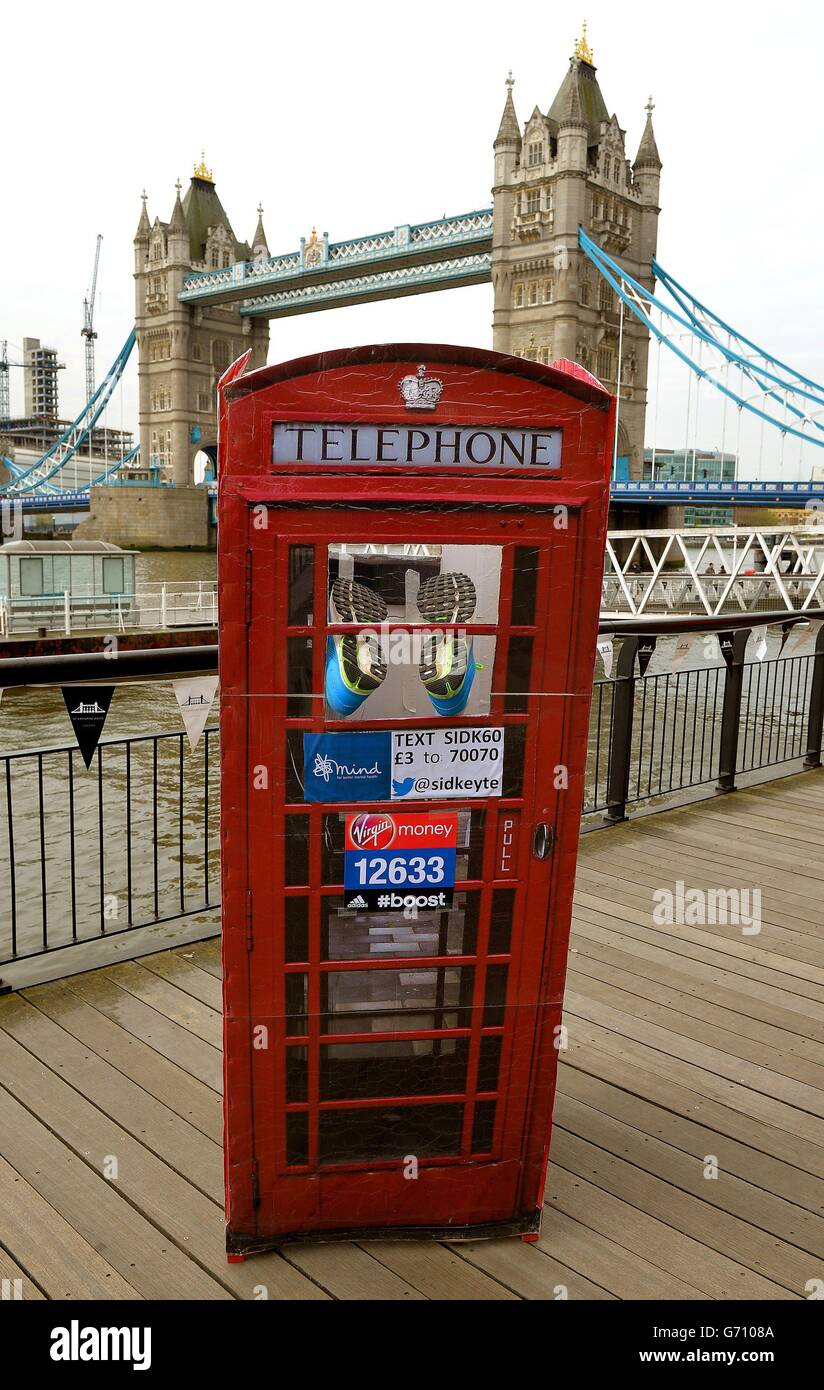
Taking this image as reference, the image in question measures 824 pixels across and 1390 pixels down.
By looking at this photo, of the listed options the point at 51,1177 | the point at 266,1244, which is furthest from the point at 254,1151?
the point at 51,1177

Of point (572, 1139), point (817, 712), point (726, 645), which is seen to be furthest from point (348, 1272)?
point (817, 712)

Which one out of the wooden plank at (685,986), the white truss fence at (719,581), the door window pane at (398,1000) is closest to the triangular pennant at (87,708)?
the door window pane at (398,1000)

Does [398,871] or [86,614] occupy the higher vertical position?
[398,871]

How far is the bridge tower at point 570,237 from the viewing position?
66.6 metres

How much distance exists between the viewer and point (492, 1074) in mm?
2596

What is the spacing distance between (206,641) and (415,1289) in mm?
2449

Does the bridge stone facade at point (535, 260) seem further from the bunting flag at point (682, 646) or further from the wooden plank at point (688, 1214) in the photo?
the wooden plank at point (688, 1214)

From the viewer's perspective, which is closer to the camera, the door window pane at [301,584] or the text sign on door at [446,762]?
the door window pane at [301,584]

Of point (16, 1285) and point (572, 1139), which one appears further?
point (572, 1139)

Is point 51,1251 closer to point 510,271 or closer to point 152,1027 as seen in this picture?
point 152,1027

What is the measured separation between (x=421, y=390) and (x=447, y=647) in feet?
1.81

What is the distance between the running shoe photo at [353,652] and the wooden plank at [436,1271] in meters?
1.36

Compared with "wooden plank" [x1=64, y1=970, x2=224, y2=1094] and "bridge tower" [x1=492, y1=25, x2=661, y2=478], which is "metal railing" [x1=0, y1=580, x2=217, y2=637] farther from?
"bridge tower" [x1=492, y1=25, x2=661, y2=478]

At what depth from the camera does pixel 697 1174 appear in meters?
2.95
